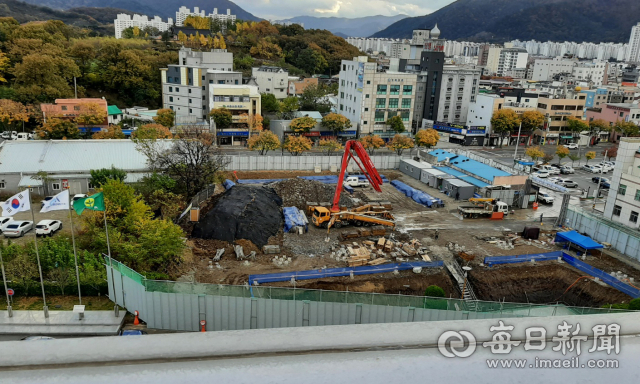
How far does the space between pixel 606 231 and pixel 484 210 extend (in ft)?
23.2

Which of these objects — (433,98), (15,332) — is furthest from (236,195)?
(433,98)

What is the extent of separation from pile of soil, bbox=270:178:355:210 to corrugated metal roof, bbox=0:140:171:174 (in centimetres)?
1009

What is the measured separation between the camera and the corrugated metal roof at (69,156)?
2978 centimetres

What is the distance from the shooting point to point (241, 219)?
24.7 meters

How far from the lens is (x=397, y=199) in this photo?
1313 inches

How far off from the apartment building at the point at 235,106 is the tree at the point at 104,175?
20409 mm

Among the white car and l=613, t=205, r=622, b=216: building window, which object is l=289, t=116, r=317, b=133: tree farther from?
l=613, t=205, r=622, b=216: building window

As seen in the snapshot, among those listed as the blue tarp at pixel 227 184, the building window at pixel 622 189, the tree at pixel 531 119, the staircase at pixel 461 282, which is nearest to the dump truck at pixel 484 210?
the building window at pixel 622 189

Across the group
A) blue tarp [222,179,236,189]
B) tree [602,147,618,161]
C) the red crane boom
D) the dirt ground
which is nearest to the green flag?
the dirt ground

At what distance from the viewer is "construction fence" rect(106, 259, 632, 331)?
14.8 meters

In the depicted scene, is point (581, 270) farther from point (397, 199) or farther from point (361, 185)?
point (361, 185)

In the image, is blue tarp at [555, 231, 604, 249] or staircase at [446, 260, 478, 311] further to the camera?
blue tarp at [555, 231, 604, 249]

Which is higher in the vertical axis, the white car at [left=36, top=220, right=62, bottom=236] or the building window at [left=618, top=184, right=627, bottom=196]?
the building window at [left=618, top=184, right=627, bottom=196]

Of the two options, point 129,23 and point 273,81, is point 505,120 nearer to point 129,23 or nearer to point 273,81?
point 273,81
